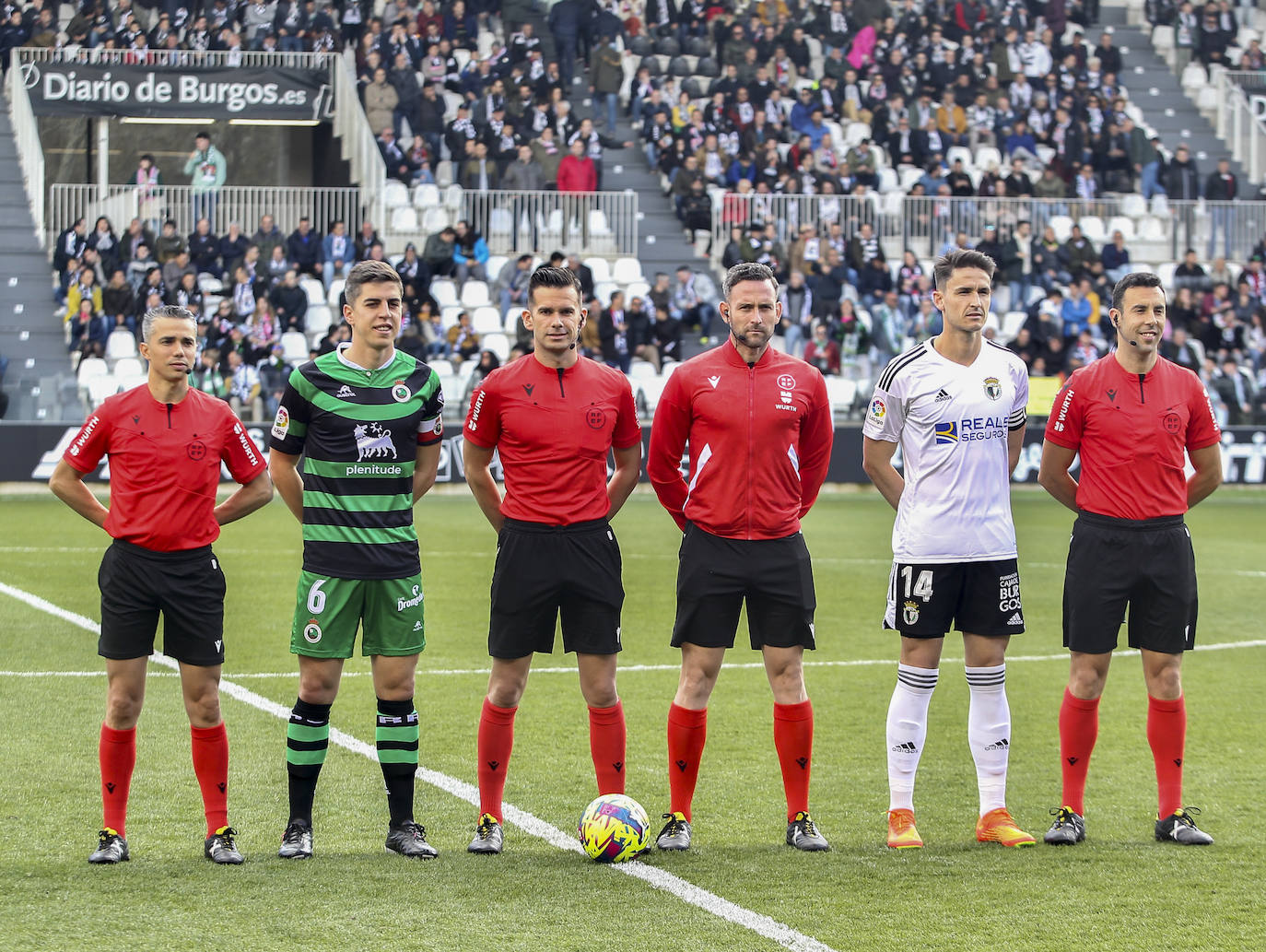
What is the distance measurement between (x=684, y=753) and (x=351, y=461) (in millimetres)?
1664

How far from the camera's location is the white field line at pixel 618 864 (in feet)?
16.3

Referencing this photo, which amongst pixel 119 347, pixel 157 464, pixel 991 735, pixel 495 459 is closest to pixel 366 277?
pixel 157 464

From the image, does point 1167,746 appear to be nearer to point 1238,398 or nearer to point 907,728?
point 907,728

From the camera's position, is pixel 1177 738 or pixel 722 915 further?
pixel 1177 738

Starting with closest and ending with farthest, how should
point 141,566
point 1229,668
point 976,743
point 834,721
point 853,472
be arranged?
point 141,566 < point 976,743 < point 834,721 < point 1229,668 < point 853,472

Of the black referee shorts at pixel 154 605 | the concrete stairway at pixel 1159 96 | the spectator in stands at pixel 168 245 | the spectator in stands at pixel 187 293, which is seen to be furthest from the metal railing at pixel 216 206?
the black referee shorts at pixel 154 605

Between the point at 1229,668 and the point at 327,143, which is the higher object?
the point at 327,143

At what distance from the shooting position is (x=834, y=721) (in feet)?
28.0

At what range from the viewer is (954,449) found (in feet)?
20.4

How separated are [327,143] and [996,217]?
11.3 metres

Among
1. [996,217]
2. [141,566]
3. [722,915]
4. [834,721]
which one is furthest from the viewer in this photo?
[996,217]

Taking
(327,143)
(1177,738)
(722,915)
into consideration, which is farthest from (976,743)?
(327,143)

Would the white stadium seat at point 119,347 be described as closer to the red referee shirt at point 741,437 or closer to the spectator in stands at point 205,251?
the spectator in stands at point 205,251

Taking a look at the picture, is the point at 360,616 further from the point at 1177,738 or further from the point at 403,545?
the point at 1177,738
